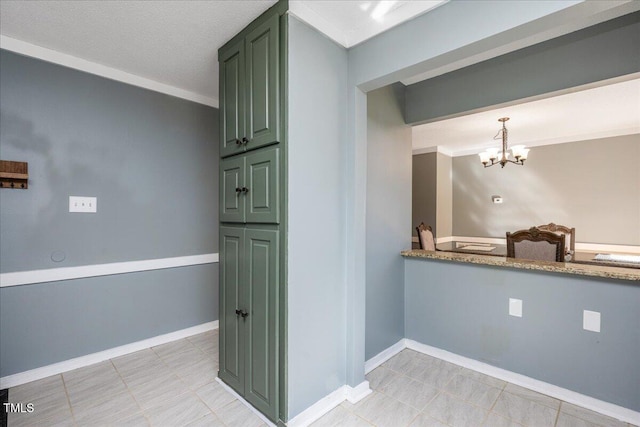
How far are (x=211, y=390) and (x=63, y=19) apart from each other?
101 inches

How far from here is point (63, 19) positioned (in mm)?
1857

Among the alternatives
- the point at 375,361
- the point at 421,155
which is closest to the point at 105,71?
the point at 375,361

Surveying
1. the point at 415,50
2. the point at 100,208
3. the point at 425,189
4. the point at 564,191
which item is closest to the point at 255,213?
the point at 415,50

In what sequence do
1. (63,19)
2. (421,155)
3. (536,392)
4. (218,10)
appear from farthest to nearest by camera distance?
(421,155), (536,392), (63,19), (218,10)

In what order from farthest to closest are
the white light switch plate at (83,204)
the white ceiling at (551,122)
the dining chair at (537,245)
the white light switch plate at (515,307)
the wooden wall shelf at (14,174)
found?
1. the white ceiling at (551,122)
2. the dining chair at (537,245)
3. the white light switch plate at (83,204)
4. the white light switch plate at (515,307)
5. the wooden wall shelf at (14,174)

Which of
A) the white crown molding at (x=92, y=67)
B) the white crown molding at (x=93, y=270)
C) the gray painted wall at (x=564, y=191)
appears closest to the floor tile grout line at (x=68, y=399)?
the white crown molding at (x=93, y=270)

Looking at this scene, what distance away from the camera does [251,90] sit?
1.84 m

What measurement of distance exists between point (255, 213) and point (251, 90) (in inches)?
29.7

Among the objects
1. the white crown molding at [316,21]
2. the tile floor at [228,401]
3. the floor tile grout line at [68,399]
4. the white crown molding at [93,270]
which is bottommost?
the tile floor at [228,401]

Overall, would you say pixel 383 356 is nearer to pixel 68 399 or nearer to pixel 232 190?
pixel 232 190

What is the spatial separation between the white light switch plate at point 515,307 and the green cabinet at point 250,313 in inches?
67.7

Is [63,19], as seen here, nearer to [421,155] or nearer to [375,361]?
[375,361]

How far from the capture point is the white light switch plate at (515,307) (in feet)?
7.09

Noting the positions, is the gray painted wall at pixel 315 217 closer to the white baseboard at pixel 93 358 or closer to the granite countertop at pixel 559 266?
Result: the granite countertop at pixel 559 266
